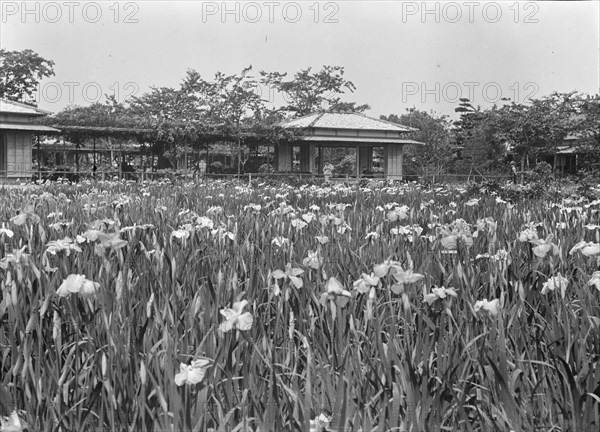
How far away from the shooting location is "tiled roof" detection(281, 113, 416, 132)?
29.6 metres

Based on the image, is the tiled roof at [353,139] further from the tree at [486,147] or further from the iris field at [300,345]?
the iris field at [300,345]

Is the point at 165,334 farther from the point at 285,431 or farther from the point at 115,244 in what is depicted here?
the point at 115,244

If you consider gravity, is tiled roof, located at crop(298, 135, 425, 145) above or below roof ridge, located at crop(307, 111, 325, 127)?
below

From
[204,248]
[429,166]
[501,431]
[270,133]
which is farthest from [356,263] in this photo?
[429,166]

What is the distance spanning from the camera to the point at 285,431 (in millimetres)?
1335

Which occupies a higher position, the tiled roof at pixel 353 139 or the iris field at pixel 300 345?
the tiled roof at pixel 353 139

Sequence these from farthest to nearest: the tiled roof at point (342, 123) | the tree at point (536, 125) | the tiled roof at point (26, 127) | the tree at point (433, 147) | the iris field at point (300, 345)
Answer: the tree at point (433, 147), the tiled roof at point (342, 123), the tree at point (536, 125), the tiled roof at point (26, 127), the iris field at point (300, 345)

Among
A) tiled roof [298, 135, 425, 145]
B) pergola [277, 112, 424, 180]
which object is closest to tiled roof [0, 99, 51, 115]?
pergola [277, 112, 424, 180]

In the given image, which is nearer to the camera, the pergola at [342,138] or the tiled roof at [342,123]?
the pergola at [342,138]

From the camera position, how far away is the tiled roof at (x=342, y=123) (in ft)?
97.0

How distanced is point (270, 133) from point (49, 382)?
87.8 ft

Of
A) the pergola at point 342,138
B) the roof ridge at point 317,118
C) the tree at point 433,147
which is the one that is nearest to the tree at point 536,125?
the pergola at point 342,138

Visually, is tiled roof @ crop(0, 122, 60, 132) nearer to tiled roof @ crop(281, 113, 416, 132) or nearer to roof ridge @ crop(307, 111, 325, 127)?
tiled roof @ crop(281, 113, 416, 132)

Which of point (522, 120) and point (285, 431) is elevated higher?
point (522, 120)
